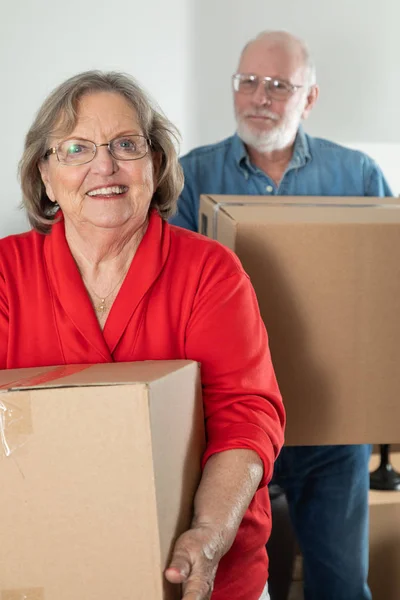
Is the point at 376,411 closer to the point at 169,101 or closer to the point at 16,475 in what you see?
the point at 16,475

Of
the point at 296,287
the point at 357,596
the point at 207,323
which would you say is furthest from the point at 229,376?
the point at 357,596

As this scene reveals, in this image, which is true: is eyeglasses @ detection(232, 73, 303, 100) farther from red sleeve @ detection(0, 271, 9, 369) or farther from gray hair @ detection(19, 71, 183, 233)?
red sleeve @ detection(0, 271, 9, 369)

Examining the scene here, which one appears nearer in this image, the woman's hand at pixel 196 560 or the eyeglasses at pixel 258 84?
the woman's hand at pixel 196 560

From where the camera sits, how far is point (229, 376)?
Answer: 1167mm

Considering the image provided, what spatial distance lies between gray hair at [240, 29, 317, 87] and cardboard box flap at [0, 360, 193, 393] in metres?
1.47

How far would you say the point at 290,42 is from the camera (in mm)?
2324

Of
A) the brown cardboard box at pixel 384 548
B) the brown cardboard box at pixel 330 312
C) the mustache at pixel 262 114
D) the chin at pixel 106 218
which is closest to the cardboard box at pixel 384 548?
the brown cardboard box at pixel 384 548

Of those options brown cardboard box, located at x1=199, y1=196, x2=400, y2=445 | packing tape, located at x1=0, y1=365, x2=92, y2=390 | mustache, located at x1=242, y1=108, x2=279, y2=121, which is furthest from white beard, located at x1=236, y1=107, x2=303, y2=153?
packing tape, located at x1=0, y1=365, x2=92, y2=390

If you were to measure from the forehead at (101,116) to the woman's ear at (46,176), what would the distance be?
96 millimetres

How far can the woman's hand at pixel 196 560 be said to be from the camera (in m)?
0.91

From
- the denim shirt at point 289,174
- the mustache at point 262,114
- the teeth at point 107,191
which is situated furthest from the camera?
the mustache at point 262,114

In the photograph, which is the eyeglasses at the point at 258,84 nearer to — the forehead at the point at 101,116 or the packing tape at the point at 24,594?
the forehead at the point at 101,116

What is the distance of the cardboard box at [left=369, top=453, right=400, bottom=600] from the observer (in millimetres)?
2035

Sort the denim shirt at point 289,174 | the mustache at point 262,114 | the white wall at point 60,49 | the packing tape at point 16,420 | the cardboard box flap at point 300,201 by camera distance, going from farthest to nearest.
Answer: the white wall at point 60,49 < the mustache at point 262,114 < the denim shirt at point 289,174 < the cardboard box flap at point 300,201 < the packing tape at point 16,420
